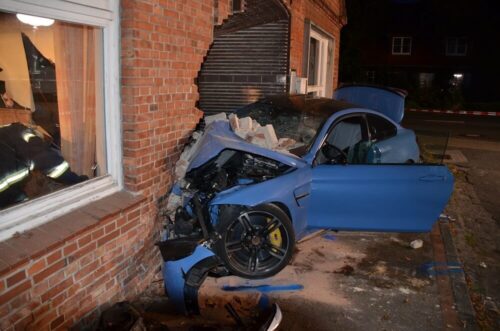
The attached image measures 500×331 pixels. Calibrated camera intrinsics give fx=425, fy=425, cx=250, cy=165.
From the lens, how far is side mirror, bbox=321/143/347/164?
4598 millimetres

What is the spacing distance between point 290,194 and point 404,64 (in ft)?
126

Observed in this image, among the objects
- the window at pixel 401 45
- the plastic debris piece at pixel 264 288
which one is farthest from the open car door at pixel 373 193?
the window at pixel 401 45

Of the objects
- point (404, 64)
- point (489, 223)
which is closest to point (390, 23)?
point (404, 64)

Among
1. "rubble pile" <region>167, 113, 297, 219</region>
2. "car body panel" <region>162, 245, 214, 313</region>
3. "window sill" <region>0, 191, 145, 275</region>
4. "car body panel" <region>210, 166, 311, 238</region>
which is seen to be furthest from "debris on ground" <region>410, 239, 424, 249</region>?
"window sill" <region>0, 191, 145, 275</region>

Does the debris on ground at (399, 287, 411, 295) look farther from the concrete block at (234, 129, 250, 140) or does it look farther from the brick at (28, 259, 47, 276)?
the brick at (28, 259, 47, 276)

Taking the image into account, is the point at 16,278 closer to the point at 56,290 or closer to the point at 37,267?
the point at 37,267

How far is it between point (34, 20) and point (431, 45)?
133 feet

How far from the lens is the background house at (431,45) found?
3578cm

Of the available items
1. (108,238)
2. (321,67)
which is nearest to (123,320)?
(108,238)

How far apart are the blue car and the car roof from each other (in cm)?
2

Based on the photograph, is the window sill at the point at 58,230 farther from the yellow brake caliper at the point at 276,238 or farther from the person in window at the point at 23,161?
the yellow brake caliper at the point at 276,238

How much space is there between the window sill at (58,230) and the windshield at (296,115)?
6.42ft

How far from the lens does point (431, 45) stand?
38.0m

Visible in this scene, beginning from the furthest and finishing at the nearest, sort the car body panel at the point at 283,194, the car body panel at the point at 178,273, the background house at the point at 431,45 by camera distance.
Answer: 1. the background house at the point at 431,45
2. the car body panel at the point at 283,194
3. the car body panel at the point at 178,273
